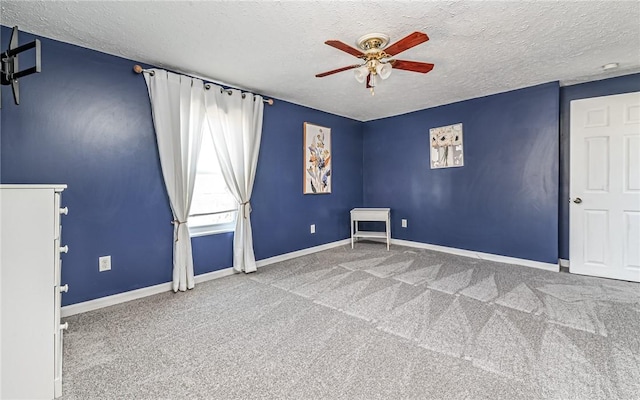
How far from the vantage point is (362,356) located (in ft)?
5.74

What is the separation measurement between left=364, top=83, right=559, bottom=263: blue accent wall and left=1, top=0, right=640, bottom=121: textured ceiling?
62cm

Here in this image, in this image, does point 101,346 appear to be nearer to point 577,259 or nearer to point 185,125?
point 185,125

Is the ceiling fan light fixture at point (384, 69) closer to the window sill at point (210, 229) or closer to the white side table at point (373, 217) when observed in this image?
the window sill at point (210, 229)

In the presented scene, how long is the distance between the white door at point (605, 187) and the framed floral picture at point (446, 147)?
127cm

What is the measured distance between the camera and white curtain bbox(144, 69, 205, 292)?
8.98 feet

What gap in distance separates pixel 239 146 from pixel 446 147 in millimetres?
3101

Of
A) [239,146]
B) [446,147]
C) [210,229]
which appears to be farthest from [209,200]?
[446,147]

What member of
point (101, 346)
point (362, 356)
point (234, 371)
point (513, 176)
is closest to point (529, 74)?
point (513, 176)

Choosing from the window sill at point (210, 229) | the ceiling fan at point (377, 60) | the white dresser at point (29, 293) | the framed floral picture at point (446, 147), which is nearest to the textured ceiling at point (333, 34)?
the ceiling fan at point (377, 60)

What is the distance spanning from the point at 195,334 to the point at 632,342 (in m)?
3.02

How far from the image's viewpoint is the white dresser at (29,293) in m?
1.29

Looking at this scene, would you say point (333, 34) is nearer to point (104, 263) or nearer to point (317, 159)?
point (317, 159)

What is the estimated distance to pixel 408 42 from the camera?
1.92 meters

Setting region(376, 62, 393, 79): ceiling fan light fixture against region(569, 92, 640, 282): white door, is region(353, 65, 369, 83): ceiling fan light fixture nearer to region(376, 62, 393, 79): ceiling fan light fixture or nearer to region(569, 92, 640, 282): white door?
region(376, 62, 393, 79): ceiling fan light fixture
